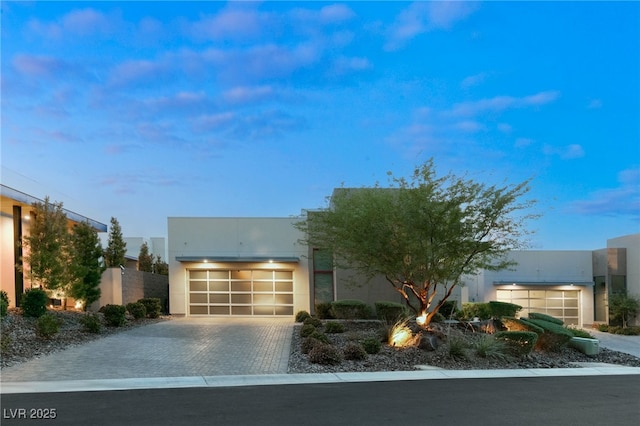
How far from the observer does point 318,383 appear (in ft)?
32.7

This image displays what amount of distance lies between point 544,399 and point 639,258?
77.5 feet

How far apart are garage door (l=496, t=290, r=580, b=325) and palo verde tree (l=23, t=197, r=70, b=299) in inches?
948

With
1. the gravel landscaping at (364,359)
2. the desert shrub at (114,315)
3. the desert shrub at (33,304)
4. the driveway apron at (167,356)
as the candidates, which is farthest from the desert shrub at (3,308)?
the desert shrub at (114,315)

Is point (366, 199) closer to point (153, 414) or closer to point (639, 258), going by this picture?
point (153, 414)

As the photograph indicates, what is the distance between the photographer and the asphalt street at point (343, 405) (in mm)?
7094

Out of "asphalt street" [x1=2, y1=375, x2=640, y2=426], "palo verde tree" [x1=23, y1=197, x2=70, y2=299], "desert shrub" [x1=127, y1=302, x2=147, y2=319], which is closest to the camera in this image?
"asphalt street" [x1=2, y1=375, x2=640, y2=426]

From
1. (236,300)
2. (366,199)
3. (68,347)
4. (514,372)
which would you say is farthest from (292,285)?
(514,372)

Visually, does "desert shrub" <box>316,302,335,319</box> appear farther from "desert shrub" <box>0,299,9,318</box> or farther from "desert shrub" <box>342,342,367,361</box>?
"desert shrub" <box>0,299,9,318</box>

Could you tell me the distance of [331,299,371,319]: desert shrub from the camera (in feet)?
69.8

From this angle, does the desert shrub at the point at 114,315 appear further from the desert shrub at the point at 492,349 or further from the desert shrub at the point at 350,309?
the desert shrub at the point at 492,349

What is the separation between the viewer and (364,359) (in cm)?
1246

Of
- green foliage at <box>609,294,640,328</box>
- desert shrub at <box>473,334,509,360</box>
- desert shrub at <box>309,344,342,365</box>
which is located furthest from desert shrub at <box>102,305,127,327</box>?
green foliage at <box>609,294,640,328</box>

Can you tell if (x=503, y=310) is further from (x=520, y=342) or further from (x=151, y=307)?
(x=151, y=307)

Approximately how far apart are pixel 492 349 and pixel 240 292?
48.4ft
